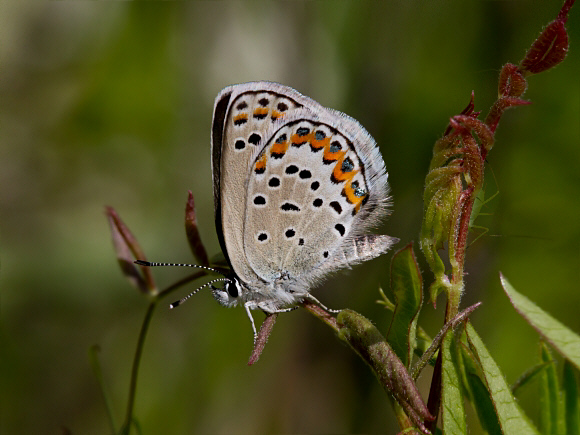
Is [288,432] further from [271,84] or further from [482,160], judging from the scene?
[482,160]

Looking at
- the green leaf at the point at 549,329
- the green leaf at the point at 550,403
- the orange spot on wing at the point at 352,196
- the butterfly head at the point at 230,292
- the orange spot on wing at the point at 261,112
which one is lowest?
the butterfly head at the point at 230,292

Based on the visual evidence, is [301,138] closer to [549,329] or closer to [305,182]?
[305,182]

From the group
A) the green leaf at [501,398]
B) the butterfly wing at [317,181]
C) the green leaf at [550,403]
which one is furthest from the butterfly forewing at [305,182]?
the green leaf at [501,398]

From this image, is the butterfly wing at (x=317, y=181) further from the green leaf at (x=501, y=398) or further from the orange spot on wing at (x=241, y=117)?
the green leaf at (x=501, y=398)

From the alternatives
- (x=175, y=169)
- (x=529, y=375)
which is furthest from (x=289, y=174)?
(x=175, y=169)

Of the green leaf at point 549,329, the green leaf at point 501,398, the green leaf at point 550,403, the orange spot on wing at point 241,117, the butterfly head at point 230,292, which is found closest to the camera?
the green leaf at point 501,398
